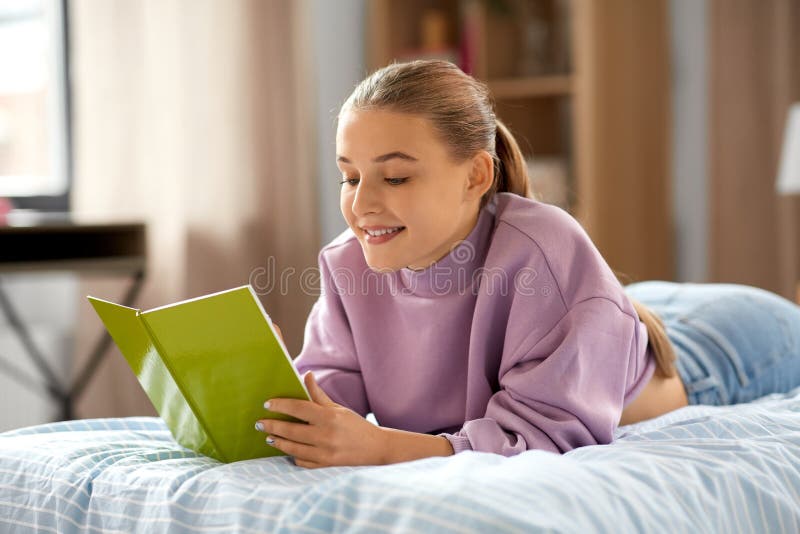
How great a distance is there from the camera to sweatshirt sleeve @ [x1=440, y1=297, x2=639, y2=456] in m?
1.09

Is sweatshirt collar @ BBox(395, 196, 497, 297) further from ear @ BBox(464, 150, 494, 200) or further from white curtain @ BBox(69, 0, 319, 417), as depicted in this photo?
white curtain @ BBox(69, 0, 319, 417)

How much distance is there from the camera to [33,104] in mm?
3002

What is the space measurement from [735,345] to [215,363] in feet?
3.07

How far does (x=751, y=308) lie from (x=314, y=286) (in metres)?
1.74

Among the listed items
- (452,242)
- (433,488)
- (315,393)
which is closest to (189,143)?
(452,242)

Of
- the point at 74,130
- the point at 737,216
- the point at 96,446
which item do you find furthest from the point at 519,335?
the point at 737,216

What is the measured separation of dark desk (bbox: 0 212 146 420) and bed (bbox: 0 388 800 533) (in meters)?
1.17

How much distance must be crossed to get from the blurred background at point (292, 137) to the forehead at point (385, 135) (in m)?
1.40

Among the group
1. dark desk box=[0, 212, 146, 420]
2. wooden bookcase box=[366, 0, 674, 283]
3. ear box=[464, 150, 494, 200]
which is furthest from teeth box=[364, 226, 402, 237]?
wooden bookcase box=[366, 0, 674, 283]

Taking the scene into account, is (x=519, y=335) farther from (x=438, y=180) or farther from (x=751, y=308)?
(x=751, y=308)

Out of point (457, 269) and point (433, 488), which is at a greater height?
point (457, 269)

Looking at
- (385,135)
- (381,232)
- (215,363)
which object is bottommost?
(215,363)

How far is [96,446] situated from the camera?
1142mm

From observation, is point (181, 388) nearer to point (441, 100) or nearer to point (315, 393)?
point (315, 393)
